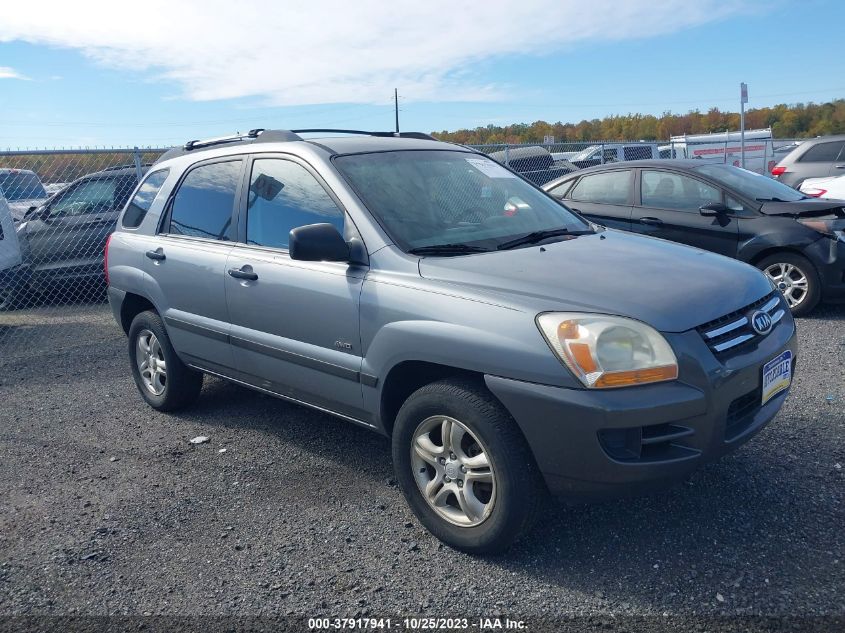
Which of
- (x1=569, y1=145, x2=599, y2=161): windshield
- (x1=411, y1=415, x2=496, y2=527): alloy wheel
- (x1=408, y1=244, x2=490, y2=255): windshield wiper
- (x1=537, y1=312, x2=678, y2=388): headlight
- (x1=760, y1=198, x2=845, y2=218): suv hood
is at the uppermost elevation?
(x1=569, y1=145, x2=599, y2=161): windshield

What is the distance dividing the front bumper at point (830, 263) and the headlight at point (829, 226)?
55 millimetres

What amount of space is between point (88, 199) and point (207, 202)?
632 centimetres

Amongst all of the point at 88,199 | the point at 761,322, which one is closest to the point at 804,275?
the point at 761,322

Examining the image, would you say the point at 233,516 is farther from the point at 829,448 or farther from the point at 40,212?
the point at 40,212

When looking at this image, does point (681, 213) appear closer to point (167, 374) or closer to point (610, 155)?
point (167, 374)

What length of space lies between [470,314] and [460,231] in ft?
2.63

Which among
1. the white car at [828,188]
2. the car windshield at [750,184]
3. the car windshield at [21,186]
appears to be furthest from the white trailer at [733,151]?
the car windshield at [21,186]

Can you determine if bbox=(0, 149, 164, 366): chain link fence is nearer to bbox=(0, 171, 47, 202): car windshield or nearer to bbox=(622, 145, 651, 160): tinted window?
bbox=(0, 171, 47, 202): car windshield

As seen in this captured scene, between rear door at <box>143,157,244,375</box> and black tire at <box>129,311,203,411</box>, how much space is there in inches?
6.5

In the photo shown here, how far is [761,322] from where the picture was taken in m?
3.26

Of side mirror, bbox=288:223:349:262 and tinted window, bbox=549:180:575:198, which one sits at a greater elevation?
tinted window, bbox=549:180:575:198

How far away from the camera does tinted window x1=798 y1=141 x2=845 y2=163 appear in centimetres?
1316

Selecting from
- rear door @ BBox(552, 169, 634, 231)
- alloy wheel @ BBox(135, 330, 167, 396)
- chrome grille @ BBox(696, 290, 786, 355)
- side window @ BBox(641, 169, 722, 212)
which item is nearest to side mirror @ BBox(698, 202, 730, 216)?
side window @ BBox(641, 169, 722, 212)

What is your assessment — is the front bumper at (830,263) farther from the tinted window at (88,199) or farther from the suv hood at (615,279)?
the tinted window at (88,199)
